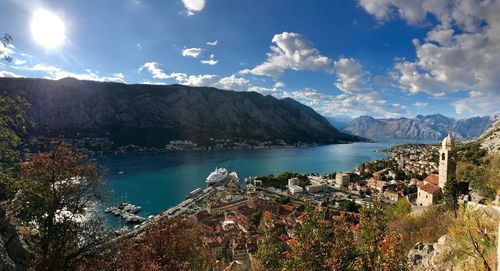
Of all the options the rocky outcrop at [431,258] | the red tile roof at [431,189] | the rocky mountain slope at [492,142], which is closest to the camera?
the rocky outcrop at [431,258]

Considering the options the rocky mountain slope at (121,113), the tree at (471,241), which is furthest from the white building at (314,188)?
the rocky mountain slope at (121,113)

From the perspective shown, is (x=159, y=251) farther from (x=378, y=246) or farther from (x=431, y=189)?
(x=431, y=189)

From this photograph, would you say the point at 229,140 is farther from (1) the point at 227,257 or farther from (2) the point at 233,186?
(1) the point at 227,257

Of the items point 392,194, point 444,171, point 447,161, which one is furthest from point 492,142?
point 447,161

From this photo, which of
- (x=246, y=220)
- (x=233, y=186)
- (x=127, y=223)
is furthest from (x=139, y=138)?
(x=246, y=220)

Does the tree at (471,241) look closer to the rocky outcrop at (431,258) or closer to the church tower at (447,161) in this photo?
the rocky outcrop at (431,258)

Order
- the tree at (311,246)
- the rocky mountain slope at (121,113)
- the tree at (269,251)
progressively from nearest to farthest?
1. the tree at (311,246)
2. the tree at (269,251)
3. the rocky mountain slope at (121,113)

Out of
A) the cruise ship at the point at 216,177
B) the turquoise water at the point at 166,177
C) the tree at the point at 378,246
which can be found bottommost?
the turquoise water at the point at 166,177
